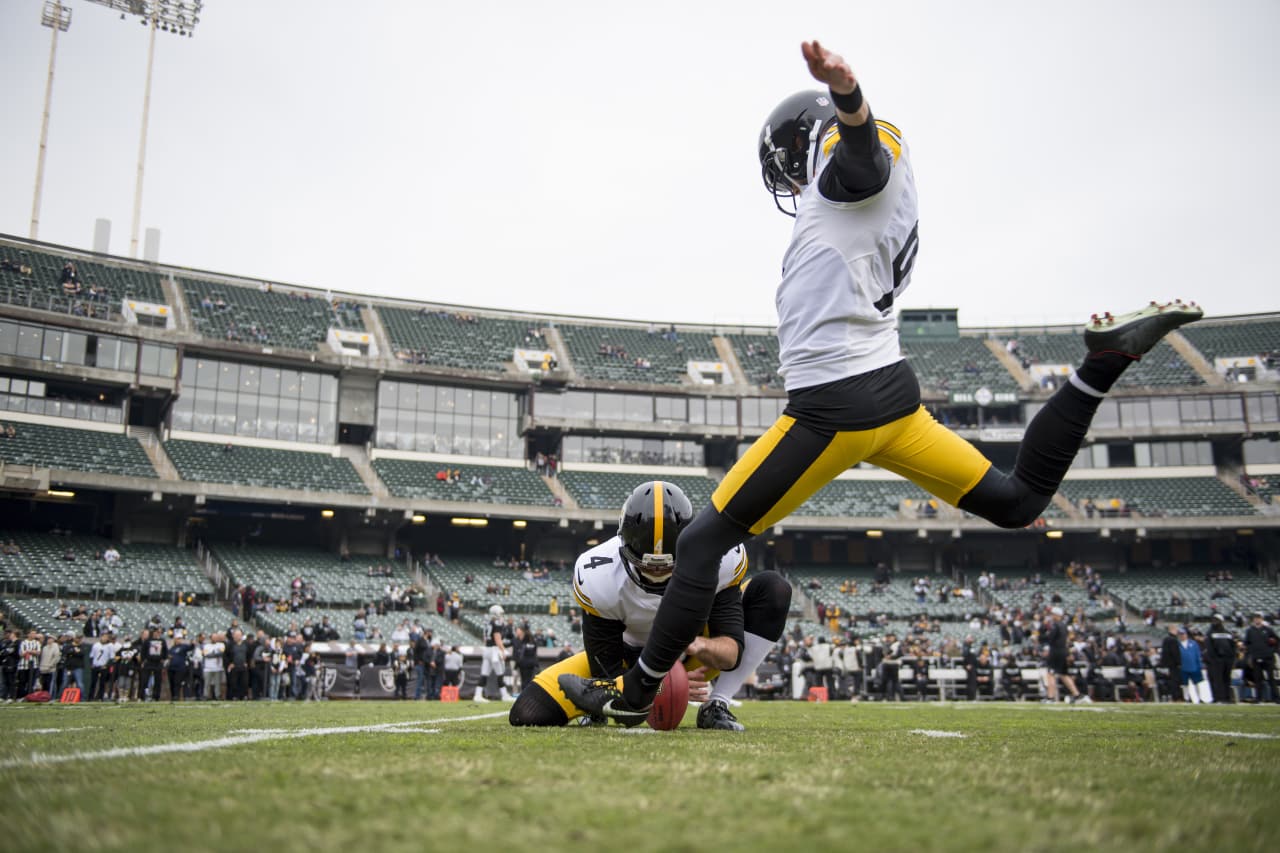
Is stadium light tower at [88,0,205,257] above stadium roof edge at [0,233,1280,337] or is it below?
above

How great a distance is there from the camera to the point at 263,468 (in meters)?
35.3

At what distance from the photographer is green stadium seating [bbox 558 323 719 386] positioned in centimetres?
4344

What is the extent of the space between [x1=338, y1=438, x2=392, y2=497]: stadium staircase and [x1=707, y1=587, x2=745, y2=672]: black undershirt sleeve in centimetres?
3139

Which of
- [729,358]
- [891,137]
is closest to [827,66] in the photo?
[891,137]

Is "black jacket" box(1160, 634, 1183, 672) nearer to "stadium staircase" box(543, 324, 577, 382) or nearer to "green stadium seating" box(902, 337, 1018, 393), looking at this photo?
"green stadium seating" box(902, 337, 1018, 393)

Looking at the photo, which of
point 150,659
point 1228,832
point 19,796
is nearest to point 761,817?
point 1228,832

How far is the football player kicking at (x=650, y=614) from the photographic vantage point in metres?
4.82

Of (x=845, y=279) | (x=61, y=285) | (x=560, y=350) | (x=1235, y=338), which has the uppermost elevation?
(x=1235, y=338)

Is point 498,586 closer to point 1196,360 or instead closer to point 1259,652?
point 1259,652

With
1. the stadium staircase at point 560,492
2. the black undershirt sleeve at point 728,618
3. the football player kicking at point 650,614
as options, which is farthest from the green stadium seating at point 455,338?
the black undershirt sleeve at point 728,618

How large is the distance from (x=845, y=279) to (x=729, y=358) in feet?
141

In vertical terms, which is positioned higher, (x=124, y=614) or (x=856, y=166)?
(x=856, y=166)

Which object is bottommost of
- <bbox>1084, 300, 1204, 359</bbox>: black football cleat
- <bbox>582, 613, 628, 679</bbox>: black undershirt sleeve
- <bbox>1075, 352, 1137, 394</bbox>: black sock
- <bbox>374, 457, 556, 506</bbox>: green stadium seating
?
<bbox>582, 613, 628, 679</bbox>: black undershirt sleeve

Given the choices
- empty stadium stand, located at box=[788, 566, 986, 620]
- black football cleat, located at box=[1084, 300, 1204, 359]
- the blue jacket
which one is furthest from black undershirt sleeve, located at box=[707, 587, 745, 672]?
empty stadium stand, located at box=[788, 566, 986, 620]
